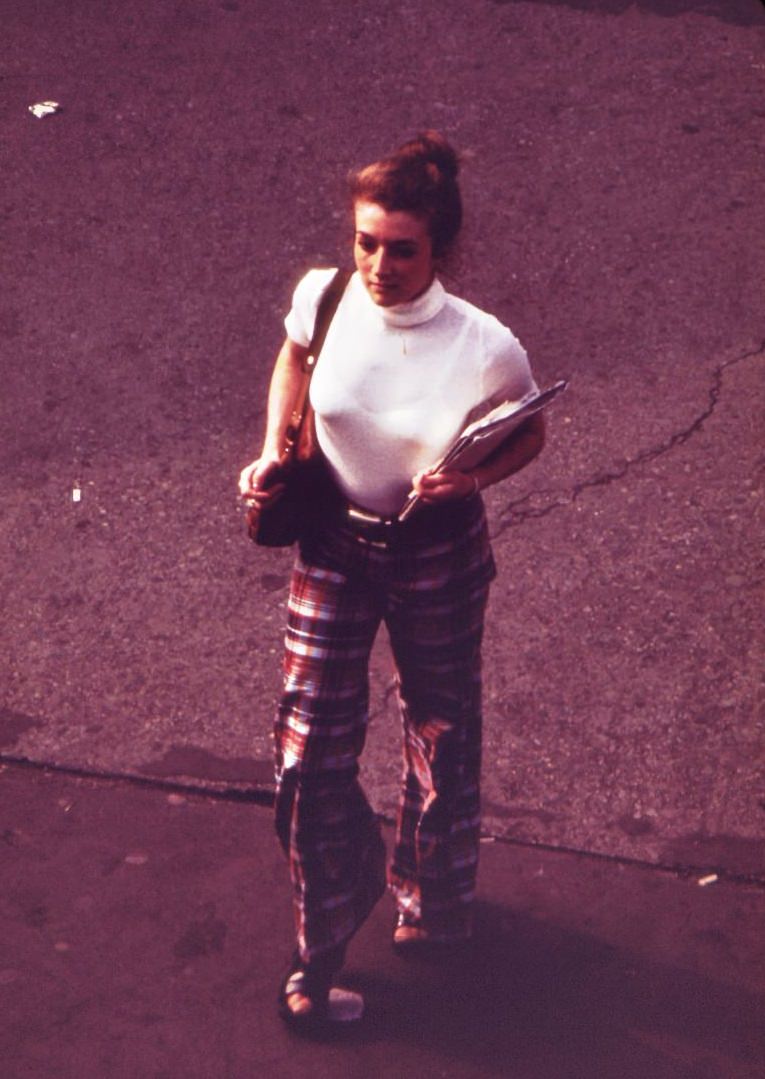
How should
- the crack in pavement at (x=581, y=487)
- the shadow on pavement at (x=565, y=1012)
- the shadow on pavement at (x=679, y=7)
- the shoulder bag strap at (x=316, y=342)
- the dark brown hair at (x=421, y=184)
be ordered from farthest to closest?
1. the shadow on pavement at (x=679, y=7)
2. the crack in pavement at (x=581, y=487)
3. the shadow on pavement at (x=565, y=1012)
4. the shoulder bag strap at (x=316, y=342)
5. the dark brown hair at (x=421, y=184)

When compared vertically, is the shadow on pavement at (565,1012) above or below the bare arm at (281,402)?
below

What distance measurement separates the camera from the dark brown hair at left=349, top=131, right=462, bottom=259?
2832mm

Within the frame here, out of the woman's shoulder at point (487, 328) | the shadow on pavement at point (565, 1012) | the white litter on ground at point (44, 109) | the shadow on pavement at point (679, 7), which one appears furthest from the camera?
the shadow on pavement at point (679, 7)

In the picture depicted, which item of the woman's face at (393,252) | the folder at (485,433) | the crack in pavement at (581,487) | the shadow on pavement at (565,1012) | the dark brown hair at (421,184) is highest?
the dark brown hair at (421,184)

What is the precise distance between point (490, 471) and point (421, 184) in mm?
629

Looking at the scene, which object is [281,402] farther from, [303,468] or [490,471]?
[490,471]

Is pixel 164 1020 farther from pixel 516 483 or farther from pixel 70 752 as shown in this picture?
pixel 516 483

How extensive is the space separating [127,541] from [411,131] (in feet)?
9.72

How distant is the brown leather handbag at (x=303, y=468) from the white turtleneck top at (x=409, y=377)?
0.06 meters

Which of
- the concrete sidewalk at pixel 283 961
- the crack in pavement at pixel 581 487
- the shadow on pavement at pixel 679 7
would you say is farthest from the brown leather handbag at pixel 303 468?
the shadow on pavement at pixel 679 7

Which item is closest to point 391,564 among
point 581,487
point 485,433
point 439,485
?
point 439,485

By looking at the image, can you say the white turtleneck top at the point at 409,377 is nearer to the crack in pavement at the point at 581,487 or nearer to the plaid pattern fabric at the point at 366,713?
the plaid pattern fabric at the point at 366,713

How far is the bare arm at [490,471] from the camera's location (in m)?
2.91

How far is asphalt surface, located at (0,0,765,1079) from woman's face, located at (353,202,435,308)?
0.58 ft
